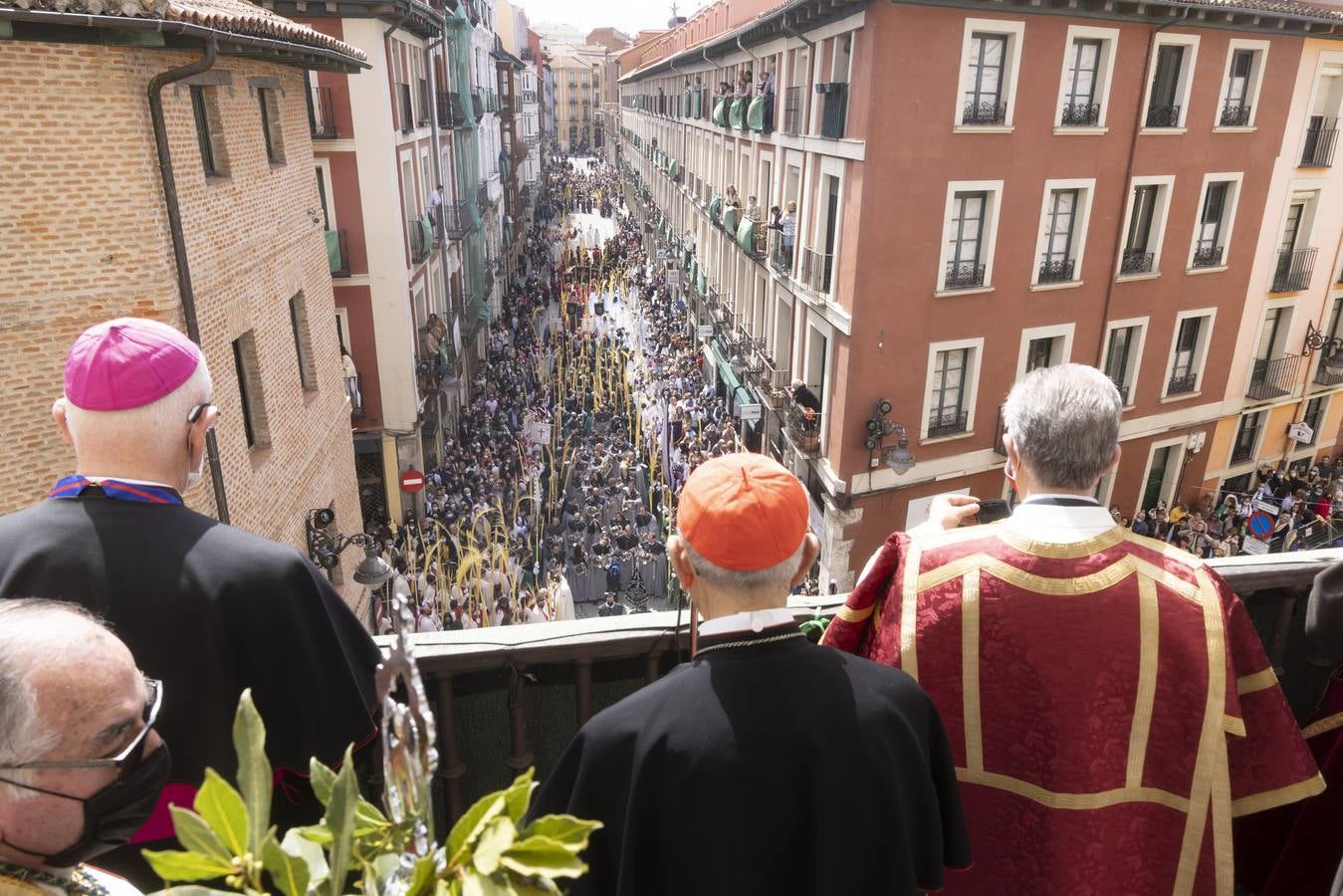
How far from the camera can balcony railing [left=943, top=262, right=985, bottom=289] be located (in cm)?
1572

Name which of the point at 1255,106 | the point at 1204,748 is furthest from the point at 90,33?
the point at 1255,106

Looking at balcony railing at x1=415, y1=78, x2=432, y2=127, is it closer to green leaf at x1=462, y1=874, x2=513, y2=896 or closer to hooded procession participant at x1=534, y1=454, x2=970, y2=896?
hooded procession participant at x1=534, y1=454, x2=970, y2=896

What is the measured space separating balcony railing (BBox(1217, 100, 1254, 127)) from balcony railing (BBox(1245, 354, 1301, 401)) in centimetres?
594

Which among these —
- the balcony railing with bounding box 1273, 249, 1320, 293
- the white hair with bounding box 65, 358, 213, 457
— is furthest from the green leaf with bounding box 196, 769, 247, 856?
the balcony railing with bounding box 1273, 249, 1320, 293

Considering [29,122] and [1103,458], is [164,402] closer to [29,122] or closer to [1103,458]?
[1103,458]

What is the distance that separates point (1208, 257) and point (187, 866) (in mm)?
21483

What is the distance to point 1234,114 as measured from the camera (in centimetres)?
1734

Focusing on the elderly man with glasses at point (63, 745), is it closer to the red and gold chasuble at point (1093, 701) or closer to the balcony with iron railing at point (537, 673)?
the balcony with iron railing at point (537, 673)

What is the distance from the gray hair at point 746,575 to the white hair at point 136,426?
4.66 feet

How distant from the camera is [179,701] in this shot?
7.66 ft

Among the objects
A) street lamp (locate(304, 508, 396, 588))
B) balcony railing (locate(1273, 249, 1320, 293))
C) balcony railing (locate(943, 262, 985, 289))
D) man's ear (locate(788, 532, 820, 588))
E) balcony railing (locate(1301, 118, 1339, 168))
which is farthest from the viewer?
balcony railing (locate(1273, 249, 1320, 293))

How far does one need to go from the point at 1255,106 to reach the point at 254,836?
21.6m

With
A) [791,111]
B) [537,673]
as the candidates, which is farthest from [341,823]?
[791,111]

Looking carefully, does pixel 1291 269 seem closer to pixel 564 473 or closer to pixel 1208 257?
pixel 1208 257
